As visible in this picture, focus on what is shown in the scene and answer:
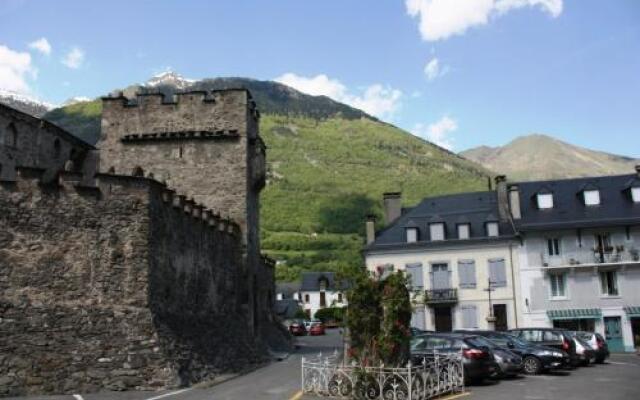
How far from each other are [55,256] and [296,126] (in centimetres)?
15349

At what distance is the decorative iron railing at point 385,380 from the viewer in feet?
50.2

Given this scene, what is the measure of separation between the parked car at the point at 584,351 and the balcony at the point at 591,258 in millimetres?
13615

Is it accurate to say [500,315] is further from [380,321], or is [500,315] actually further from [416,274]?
[380,321]

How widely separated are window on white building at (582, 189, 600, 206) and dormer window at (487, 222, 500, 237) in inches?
257

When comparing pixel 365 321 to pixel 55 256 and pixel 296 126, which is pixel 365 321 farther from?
pixel 296 126

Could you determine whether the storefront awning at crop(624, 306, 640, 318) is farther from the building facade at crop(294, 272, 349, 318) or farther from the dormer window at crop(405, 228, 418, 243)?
the building facade at crop(294, 272, 349, 318)

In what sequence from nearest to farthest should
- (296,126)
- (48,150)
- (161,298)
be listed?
1. (161,298)
2. (48,150)
3. (296,126)

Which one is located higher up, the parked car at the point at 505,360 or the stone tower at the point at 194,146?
the stone tower at the point at 194,146

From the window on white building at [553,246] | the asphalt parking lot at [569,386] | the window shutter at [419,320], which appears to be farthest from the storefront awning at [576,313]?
the asphalt parking lot at [569,386]

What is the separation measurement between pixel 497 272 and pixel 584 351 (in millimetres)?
15286

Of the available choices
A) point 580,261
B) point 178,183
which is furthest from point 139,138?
point 580,261

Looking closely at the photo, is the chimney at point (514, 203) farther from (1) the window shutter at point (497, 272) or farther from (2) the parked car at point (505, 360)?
(2) the parked car at point (505, 360)

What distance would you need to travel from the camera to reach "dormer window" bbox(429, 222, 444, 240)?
145ft

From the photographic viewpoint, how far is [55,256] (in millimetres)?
19359
